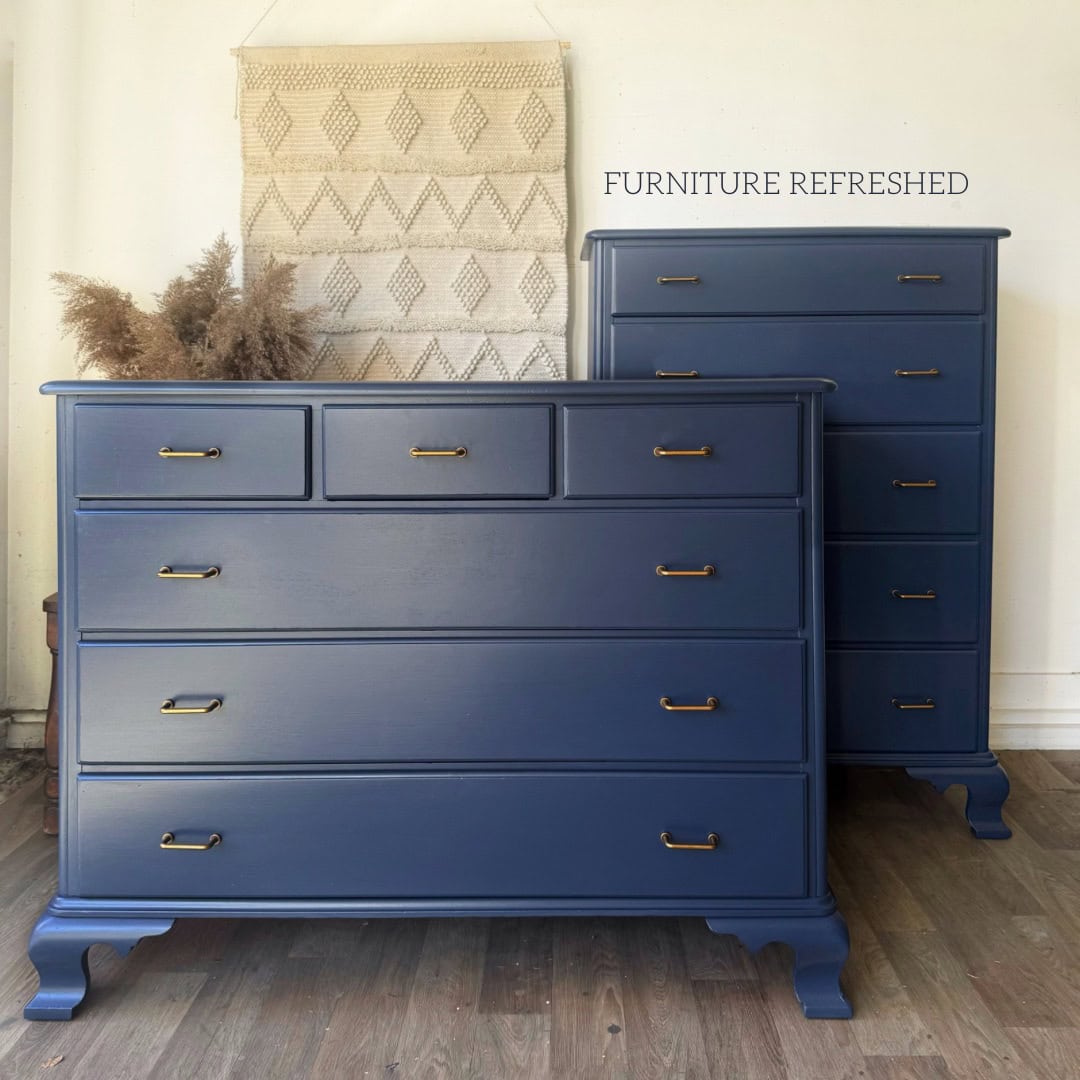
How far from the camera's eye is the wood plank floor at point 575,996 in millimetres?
1503

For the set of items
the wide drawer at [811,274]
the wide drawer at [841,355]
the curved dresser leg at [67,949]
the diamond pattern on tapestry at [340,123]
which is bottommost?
the curved dresser leg at [67,949]

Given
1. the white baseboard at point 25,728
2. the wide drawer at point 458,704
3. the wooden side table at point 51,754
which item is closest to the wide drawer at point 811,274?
the wide drawer at point 458,704

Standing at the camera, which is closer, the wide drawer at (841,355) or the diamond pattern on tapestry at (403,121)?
the wide drawer at (841,355)

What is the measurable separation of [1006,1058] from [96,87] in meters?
3.09

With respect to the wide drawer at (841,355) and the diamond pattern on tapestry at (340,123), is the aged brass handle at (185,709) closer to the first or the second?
the wide drawer at (841,355)

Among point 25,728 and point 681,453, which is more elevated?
point 681,453

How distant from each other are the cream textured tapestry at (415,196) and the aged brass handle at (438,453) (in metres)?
1.11

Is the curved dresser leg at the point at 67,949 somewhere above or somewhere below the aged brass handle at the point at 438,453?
below

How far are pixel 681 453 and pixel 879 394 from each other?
0.83 meters

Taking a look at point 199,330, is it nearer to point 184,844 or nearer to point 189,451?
point 189,451

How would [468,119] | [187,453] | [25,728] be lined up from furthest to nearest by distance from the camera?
[25,728]
[468,119]
[187,453]

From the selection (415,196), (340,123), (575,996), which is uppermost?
(340,123)

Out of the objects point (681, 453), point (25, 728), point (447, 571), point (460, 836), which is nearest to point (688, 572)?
point (681, 453)

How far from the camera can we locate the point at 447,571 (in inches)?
64.2
